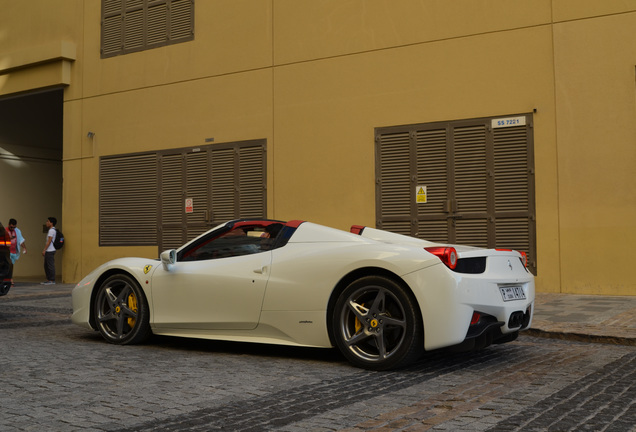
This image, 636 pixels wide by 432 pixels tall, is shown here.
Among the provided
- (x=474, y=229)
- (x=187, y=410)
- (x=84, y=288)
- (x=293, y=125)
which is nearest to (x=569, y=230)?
(x=474, y=229)

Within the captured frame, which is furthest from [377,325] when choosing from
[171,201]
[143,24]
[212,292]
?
[143,24]

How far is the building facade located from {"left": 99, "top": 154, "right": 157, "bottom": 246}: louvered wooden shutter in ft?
0.15

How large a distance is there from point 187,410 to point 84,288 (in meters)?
3.48

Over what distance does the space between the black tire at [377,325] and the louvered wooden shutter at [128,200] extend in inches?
434

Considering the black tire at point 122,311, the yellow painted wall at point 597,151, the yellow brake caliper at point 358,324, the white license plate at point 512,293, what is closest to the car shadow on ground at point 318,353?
the black tire at point 122,311

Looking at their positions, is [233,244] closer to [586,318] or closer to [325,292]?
[325,292]

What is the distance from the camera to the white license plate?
5484mm

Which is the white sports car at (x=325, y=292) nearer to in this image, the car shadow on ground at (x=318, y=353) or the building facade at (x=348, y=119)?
the car shadow on ground at (x=318, y=353)

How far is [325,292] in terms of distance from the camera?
5.62 meters

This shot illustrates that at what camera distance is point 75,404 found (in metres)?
4.25

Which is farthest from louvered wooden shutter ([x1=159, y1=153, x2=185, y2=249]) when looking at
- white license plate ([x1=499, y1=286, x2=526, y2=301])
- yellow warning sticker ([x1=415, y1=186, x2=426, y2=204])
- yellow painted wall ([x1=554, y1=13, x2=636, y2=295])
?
white license plate ([x1=499, y1=286, x2=526, y2=301])

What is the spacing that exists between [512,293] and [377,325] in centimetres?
116


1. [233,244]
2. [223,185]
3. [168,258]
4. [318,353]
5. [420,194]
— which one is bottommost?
[318,353]

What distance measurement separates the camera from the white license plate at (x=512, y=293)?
5.48 m
